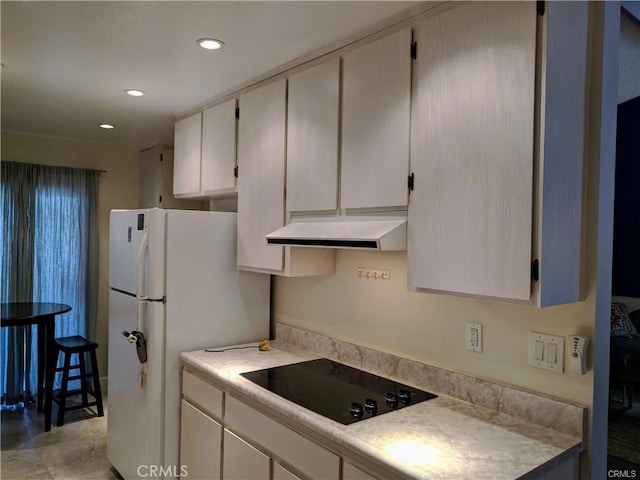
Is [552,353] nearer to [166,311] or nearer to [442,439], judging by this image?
[442,439]

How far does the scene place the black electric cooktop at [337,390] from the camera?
178cm

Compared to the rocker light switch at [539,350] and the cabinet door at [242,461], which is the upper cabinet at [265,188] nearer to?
the cabinet door at [242,461]

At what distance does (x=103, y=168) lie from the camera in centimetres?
456

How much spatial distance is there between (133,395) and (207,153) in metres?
1.53

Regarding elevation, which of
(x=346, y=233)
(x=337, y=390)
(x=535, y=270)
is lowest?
(x=337, y=390)

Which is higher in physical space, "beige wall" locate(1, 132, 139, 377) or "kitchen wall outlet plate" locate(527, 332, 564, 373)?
"beige wall" locate(1, 132, 139, 377)

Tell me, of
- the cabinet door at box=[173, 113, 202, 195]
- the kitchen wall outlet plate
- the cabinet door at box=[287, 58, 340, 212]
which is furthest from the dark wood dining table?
the kitchen wall outlet plate

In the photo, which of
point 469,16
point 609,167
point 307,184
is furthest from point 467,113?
point 307,184

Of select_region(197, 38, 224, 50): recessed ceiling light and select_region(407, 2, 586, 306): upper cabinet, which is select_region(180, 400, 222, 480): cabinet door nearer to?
select_region(407, 2, 586, 306): upper cabinet

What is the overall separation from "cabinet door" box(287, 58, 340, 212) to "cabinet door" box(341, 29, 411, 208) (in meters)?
0.07

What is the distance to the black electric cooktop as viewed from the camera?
5.83 feet

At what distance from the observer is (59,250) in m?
4.26

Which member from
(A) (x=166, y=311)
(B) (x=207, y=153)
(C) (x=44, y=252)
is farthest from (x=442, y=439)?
(C) (x=44, y=252)

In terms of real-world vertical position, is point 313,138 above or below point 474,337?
above
